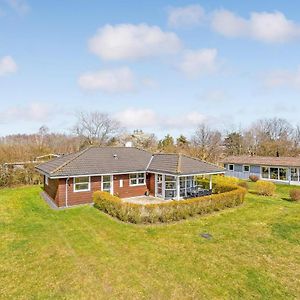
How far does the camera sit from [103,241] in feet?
41.7

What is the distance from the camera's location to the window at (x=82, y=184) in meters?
20.3

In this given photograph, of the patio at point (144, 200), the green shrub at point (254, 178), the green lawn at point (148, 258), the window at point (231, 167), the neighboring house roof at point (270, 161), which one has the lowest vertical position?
the green lawn at point (148, 258)

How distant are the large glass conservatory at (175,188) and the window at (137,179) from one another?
55.6 inches

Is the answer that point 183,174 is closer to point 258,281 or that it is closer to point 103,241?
point 103,241

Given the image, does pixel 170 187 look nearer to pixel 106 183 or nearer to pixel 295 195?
pixel 106 183

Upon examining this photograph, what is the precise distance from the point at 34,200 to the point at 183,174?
1260 cm

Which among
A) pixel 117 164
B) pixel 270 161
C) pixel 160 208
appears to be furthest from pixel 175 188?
pixel 270 161

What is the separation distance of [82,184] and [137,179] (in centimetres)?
526

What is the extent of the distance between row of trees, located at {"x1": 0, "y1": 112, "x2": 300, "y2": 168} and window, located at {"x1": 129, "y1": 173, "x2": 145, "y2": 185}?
2998cm

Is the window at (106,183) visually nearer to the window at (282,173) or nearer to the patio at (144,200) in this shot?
the patio at (144,200)

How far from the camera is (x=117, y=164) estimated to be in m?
23.2

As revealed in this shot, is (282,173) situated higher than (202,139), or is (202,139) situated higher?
(202,139)

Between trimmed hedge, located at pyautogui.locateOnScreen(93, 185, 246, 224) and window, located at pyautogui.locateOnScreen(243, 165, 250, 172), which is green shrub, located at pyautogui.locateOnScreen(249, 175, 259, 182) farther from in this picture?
trimmed hedge, located at pyautogui.locateOnScreen(93, 185, 246, 224)

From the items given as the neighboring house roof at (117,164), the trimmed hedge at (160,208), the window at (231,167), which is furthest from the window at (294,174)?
the trimmed hedge at (160,208)
